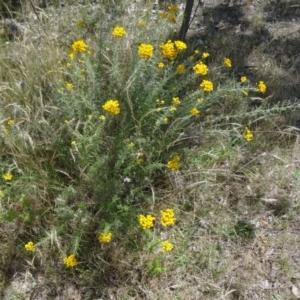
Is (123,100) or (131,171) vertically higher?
(123,100)

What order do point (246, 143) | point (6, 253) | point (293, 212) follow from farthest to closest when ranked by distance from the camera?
point (246, 143) < point (293, 212) < point (6, 253)

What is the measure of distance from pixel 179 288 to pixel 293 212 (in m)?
1.01

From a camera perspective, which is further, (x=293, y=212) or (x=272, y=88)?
(x=272, y=88)

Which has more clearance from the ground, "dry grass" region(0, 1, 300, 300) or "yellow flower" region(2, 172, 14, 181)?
"yellow flower" region(2, 172, 14, 181)

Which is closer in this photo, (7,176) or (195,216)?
(7,176)

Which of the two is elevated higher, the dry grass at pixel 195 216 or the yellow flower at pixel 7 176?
the yellow flower at pixel 7 176

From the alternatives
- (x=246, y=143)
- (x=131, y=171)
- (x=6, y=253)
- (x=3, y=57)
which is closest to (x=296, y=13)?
(x=246, y=143)

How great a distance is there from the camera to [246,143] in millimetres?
3016

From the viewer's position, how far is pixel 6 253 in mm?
2375

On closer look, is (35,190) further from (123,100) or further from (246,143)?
(246,143)

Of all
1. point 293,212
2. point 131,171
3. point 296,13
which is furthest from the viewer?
point 296,13

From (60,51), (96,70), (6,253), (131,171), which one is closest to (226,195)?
(131,171)

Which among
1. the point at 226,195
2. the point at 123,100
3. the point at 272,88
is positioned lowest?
the point at 226,195

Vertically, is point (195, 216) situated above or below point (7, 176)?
below
